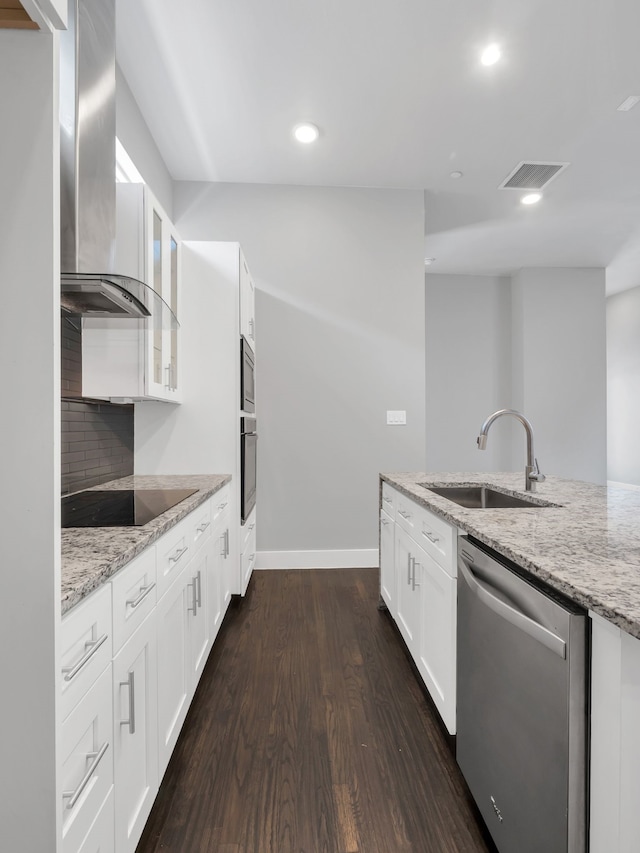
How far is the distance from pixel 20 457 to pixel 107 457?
1936 mm

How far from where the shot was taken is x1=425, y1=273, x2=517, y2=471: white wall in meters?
6.05

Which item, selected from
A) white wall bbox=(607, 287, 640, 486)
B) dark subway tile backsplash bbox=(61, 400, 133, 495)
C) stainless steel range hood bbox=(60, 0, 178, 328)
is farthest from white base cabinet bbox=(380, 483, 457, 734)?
white wall bbox=(607, 287, 640, 486)

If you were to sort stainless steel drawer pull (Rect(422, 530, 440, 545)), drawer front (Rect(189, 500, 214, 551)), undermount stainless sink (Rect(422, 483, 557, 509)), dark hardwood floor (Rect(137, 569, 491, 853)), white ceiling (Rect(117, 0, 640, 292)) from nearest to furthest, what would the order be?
dark hardwood floor (Rect(137, 569, 491, 853)) → stainless steel drawer pull (Rect(422, 530, 440, 545)) → drawer front (Rect(189, 500, 214, 551)) → white ceiling (Rect(117, 0, 640, 292)) → undermount stainless sink (Rect(422, 483, 557, 509))

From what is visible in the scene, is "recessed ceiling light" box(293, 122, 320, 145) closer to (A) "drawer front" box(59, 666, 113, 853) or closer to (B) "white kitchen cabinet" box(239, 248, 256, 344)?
(B) "white kitchen cabinet" box(239, 248, 256, 344)

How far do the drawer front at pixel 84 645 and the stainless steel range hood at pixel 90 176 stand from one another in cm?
83

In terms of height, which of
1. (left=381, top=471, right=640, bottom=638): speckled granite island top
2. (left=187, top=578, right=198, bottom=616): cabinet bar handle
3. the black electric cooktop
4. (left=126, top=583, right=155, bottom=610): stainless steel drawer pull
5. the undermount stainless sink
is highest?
(left=381, top=471, right=640, bottom=638): speckled granite island top

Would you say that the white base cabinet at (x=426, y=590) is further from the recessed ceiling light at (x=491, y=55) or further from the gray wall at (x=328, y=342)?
the recessed ceiling light at (x=491, y=55)

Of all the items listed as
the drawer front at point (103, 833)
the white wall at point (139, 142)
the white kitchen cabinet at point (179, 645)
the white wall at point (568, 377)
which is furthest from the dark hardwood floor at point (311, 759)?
the white wall at point (568, 377)

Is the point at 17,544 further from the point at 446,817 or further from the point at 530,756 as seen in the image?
the point at 446,817

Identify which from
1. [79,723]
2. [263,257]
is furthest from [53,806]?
→ [263,257]

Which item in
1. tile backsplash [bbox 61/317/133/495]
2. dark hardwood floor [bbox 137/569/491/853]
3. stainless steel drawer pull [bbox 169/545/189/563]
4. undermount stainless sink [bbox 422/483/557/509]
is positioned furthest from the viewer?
undermount stainless sink [bbox 422/483/557/509]

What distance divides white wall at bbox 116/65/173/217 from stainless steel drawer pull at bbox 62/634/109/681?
2.53 meters

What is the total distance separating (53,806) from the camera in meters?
0.74

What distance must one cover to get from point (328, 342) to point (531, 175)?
1929 mm
